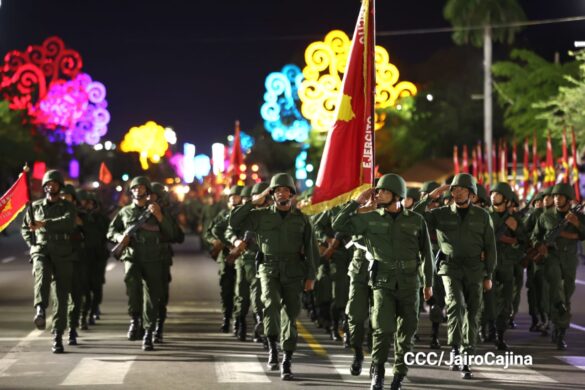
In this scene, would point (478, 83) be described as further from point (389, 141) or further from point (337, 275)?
point (337, 275)

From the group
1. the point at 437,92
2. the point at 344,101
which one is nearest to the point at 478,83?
the point at 437,92

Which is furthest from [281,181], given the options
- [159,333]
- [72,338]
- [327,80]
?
[327,80]

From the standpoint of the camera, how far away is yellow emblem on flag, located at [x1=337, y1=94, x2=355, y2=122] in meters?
14.1

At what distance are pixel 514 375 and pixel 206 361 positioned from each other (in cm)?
328

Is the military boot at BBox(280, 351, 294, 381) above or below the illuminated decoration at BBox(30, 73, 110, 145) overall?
below

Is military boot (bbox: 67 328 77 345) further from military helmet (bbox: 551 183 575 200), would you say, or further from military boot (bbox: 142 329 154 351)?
military helmet (bbox: 551 183 575 200)

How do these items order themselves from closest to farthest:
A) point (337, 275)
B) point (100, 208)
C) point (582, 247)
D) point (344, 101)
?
1. point (344, 101)
2. point (337, 275)
3. point (100, 208)
4. point (582, 247)

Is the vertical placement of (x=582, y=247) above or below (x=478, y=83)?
below

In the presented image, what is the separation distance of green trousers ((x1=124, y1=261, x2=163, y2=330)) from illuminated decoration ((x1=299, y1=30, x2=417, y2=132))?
16.3 meters

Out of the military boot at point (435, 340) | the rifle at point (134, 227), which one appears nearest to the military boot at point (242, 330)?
the rifle at point (134, 227)

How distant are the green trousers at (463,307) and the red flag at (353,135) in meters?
1.36

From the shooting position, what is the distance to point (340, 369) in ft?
43.7

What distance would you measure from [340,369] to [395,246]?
2248 mm

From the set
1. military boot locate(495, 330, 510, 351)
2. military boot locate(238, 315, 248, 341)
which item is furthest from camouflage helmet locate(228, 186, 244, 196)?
military boot locate(495, 330, 510, 351)
